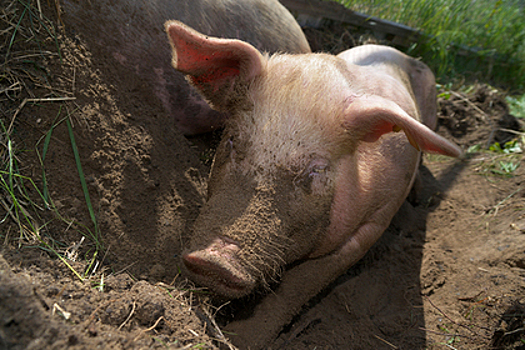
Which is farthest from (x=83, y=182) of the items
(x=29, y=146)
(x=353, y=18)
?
(x=353, y=18)

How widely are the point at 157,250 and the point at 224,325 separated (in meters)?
0.66

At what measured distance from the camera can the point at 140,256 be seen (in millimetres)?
2289

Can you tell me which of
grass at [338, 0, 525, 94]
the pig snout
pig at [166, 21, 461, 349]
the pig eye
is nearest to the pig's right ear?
pig at [166, 21, 461, 349]

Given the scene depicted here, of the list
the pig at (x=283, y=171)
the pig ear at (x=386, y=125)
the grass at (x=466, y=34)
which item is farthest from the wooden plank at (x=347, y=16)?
the pig ear at (x=386, y=125)

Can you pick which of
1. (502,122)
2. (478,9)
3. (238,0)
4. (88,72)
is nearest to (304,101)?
(88,72)

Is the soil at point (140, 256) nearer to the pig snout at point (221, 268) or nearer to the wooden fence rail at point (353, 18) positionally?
the pig snout at point (221, 268)

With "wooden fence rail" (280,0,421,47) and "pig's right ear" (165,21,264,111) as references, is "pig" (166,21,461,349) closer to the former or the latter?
"pig's right ear" (165,21,264,111)

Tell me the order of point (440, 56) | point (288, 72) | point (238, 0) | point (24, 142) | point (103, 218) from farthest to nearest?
point (440, 56) < point (238, 0) < point (288, 72) < point (103, 218) < point (24, 142)

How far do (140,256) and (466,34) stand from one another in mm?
8858

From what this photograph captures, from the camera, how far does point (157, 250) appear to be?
2389 mm

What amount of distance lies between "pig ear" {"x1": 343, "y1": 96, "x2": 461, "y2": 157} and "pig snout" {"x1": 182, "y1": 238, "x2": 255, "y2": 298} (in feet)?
3.69

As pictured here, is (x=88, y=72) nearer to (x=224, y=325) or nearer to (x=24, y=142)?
(x=24, y=142)

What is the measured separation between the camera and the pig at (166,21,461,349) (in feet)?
6.70

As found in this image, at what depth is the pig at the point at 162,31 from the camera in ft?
9.00
